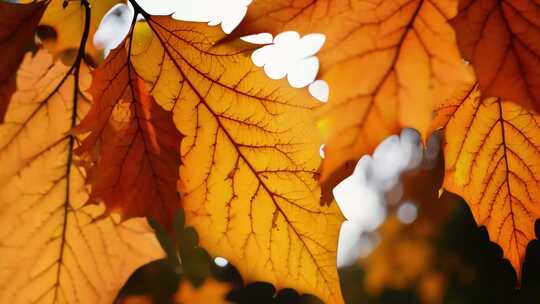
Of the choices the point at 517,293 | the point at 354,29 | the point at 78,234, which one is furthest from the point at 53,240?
the point at 517,293

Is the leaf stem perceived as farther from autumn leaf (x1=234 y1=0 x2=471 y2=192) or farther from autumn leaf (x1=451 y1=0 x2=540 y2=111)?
autumn leaf (x1=451 y1=0 x2=540 y2=111)

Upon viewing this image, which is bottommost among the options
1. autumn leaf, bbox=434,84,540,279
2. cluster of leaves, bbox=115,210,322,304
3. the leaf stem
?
cluster of leaves, bbox=115,210,322,304

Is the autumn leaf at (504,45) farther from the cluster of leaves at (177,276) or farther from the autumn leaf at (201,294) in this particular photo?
the cluster of leaves at (177,276)

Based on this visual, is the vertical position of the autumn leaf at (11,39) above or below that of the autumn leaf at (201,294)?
above

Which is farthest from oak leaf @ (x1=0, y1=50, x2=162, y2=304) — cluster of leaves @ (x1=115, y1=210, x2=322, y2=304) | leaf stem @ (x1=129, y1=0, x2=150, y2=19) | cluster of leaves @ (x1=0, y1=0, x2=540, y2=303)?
cluster of leaves @ (x1=115, y1=210, x2=322, y2=304)

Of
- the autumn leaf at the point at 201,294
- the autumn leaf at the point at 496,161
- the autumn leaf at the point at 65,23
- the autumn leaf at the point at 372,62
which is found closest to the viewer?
the autumn leaf at the point at 372,62

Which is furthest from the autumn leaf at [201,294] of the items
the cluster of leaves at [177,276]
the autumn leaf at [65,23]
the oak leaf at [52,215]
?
the autumn leaf at [65,23]

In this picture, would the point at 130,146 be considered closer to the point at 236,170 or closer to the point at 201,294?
the point at 236,170

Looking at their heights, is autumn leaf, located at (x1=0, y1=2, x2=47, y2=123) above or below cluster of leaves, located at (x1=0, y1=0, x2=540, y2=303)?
above
